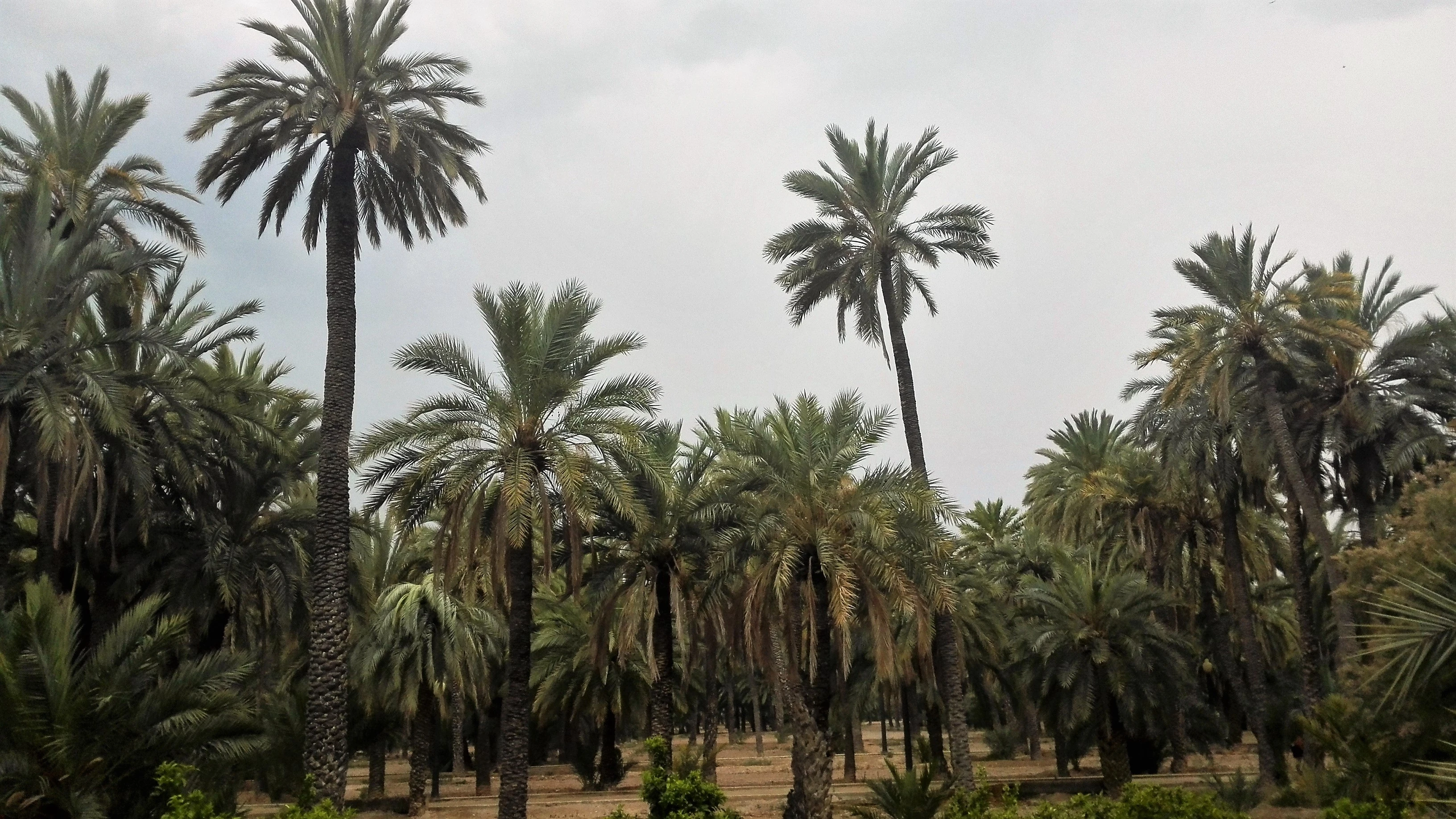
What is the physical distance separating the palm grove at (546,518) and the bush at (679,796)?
158 inches

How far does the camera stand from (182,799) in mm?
12109

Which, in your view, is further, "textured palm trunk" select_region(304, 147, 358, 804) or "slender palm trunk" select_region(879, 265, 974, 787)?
"slender palm trunk" select_region(879, 265, 974, 787)

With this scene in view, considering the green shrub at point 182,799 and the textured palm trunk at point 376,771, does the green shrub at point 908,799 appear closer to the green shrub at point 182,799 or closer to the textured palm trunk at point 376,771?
the green shrub at point 182,799

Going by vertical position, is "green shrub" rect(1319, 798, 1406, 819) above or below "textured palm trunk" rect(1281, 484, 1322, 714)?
below

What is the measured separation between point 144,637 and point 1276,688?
41.7 metres

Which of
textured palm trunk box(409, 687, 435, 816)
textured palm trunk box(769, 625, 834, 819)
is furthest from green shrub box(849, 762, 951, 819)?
textured palm trunk box(409, 687, 435, 816)

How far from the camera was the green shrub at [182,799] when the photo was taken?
11969mm

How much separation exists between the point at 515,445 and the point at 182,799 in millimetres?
10390

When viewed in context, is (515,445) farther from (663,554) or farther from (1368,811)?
(1368,811)

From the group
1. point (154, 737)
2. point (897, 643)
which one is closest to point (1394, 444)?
point (897, 643)

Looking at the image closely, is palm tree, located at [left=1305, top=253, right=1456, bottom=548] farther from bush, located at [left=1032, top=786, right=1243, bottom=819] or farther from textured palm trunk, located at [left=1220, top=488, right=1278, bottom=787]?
bush, located at [left=1032, top=786, right=1243, bottom=819]

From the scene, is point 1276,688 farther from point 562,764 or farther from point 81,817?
point 81,817

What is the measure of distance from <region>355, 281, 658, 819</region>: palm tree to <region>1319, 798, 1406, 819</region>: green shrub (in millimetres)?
12734

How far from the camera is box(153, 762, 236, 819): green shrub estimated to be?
11969mm
